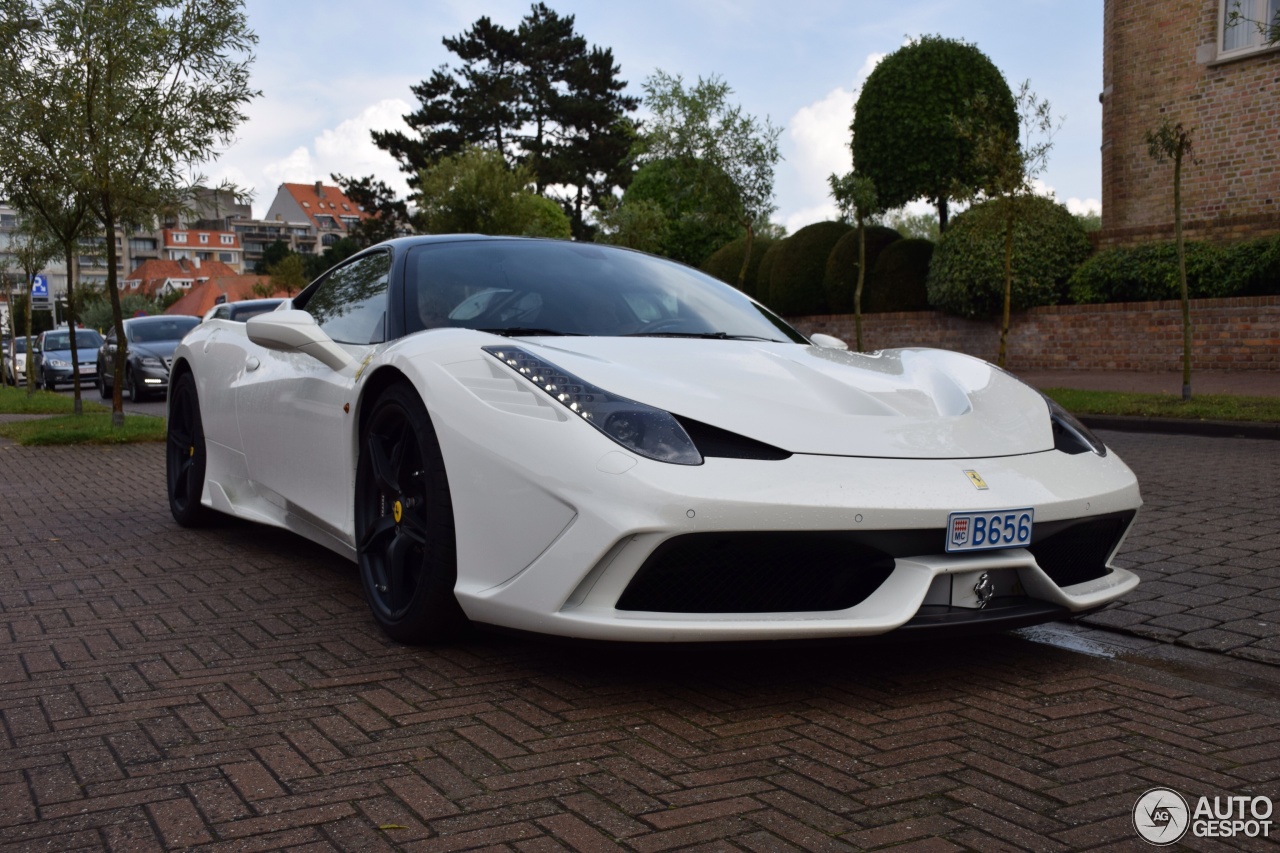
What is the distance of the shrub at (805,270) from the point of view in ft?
82.8

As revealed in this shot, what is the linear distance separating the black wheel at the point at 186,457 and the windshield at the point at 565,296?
1.99 metres

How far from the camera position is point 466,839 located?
2297mm

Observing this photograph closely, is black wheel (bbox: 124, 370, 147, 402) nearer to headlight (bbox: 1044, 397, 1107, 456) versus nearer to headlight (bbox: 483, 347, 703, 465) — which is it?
headlight (bbox: 483, 347, 703, 465)

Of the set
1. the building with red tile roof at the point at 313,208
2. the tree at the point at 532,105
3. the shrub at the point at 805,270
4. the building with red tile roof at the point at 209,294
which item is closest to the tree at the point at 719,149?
the shrub at the point at 805,270

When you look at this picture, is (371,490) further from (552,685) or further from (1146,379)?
(1146,379)

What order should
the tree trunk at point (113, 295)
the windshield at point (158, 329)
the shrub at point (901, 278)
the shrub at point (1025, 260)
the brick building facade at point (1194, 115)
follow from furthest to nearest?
the shrub at point (901, 278) < the windshield at point (158, 329) < the shrub at point (1025, 260) < the brick building facade at point (1194, 115) < the tree trunk at point (113, 295)

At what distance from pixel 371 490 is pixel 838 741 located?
171cm

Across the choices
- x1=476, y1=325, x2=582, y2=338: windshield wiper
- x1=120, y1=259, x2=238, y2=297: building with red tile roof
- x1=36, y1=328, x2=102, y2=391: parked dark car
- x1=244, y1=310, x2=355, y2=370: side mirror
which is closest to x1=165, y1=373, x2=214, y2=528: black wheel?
x1=244, y1=310, x2=355, y2=370: side mirror

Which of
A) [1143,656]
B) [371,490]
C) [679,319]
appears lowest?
[1143,656]

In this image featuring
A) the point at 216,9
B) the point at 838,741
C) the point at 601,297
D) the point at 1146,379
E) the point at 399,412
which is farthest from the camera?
the point at 1146,379

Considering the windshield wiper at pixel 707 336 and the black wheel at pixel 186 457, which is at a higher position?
the windshield wiper at pixel 707 336

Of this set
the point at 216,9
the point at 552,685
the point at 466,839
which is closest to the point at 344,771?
the point at 466,839

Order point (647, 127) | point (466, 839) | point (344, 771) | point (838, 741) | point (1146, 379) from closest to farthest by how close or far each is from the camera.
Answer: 1. point (466, 839)
2. point (344, 771)
3. point (838, 741)
4. point (1146, 379)
5. point (647, 127)

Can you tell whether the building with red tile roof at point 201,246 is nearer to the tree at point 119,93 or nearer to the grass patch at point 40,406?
the grass patch at point 40,406
